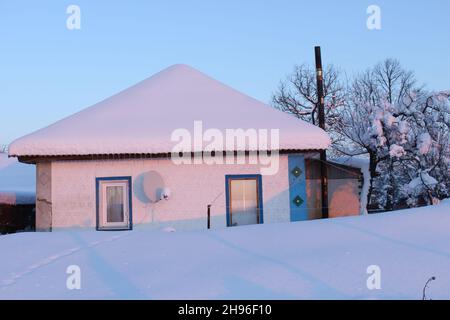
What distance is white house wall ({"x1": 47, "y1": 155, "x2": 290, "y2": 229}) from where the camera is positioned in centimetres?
1252

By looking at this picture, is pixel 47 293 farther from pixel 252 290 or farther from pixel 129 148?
pixel 129 148

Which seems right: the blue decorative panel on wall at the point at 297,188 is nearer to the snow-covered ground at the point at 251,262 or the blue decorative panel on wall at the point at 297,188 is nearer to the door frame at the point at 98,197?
the door frame at the point at 98,197

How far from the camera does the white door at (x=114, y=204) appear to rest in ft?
41.5

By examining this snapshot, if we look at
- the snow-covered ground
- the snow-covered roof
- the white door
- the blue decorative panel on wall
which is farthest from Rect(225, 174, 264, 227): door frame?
the snow-covered ground

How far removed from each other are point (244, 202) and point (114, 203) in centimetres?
322

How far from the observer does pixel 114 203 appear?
41.8 ft

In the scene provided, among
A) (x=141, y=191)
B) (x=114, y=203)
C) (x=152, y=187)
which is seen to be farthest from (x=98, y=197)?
(x=152, y=187)

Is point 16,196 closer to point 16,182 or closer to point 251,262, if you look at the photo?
point 16,182

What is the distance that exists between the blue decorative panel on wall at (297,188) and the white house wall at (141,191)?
63 cm

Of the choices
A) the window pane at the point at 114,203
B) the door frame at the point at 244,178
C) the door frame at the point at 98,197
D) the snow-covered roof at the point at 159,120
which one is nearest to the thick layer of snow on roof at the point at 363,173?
the snow-covered roof at the point at 159,120

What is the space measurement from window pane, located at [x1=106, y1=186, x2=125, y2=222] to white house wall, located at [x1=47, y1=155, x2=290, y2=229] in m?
0.34

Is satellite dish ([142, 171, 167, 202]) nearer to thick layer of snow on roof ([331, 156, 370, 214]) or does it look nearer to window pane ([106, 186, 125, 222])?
window pane ([106, 186, 125, 222])
